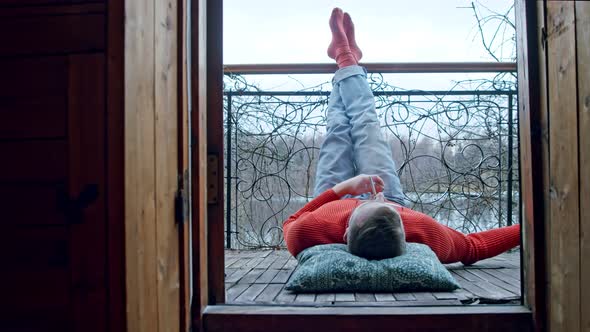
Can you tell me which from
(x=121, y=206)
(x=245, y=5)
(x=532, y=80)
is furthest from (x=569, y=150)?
(x=245, y=5)

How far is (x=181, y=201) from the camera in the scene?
3.69 ft

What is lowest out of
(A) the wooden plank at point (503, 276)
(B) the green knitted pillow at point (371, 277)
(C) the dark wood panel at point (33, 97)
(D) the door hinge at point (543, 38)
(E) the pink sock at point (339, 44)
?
(A) the wooden plank at point (503, 276)

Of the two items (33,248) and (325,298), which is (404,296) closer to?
(325,298)

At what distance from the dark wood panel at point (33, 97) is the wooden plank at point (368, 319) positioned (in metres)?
0.64

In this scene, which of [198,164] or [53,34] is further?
[198,164]

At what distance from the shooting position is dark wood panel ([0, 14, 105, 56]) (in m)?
0.84

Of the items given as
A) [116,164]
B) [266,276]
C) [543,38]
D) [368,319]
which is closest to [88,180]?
[116,164]

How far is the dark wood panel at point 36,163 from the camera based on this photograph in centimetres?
84

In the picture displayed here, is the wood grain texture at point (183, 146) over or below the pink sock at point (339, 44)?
below

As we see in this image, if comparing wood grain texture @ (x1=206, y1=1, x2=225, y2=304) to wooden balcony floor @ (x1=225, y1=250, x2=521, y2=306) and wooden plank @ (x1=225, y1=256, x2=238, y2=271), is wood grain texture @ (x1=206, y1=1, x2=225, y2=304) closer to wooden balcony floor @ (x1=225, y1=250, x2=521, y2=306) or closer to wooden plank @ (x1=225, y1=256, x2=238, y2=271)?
wooden balcony floor @ (x1=225, y1=250, x2=521, y2=306)

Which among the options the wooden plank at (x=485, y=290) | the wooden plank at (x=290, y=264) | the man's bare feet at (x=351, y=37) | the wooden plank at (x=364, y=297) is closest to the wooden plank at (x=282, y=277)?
the wooden plank at (x=290, y=264)

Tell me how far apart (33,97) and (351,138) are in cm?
213

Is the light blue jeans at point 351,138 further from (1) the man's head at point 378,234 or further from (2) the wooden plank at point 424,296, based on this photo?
(2) the wooden plank at point 424,296

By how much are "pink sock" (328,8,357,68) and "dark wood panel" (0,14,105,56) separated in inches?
83.4
